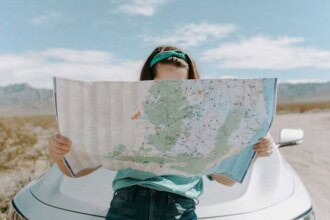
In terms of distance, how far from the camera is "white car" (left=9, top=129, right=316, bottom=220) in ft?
7.75

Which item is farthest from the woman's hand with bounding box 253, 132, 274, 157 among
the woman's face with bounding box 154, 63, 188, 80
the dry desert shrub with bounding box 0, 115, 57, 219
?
the dry desert shrub with bounding box 0, 115, 57, 219

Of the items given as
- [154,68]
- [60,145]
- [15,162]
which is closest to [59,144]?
[60,145]

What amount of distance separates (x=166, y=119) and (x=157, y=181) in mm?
232

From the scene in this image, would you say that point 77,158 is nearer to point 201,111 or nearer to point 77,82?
point 77,82

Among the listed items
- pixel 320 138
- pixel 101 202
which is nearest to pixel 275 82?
pixel 101 202

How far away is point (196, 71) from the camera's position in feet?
6.83

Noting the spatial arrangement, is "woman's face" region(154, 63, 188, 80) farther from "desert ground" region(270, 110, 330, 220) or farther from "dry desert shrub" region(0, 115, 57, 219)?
"dry desert shrub" region(0, 115, 57, 219)

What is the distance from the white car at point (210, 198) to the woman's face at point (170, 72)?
2.45 feet

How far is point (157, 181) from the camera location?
5.77 feet

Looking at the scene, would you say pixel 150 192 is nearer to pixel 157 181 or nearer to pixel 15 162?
pixel 157 181

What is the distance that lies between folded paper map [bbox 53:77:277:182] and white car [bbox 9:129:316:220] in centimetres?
67

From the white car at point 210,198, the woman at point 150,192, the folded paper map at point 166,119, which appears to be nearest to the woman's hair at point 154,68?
the woman at point 150,192

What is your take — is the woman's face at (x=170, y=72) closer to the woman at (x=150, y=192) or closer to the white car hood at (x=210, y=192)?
the woman at (x=150, y=192)

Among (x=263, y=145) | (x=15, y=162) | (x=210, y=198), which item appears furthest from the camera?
(x=15, y=162)
